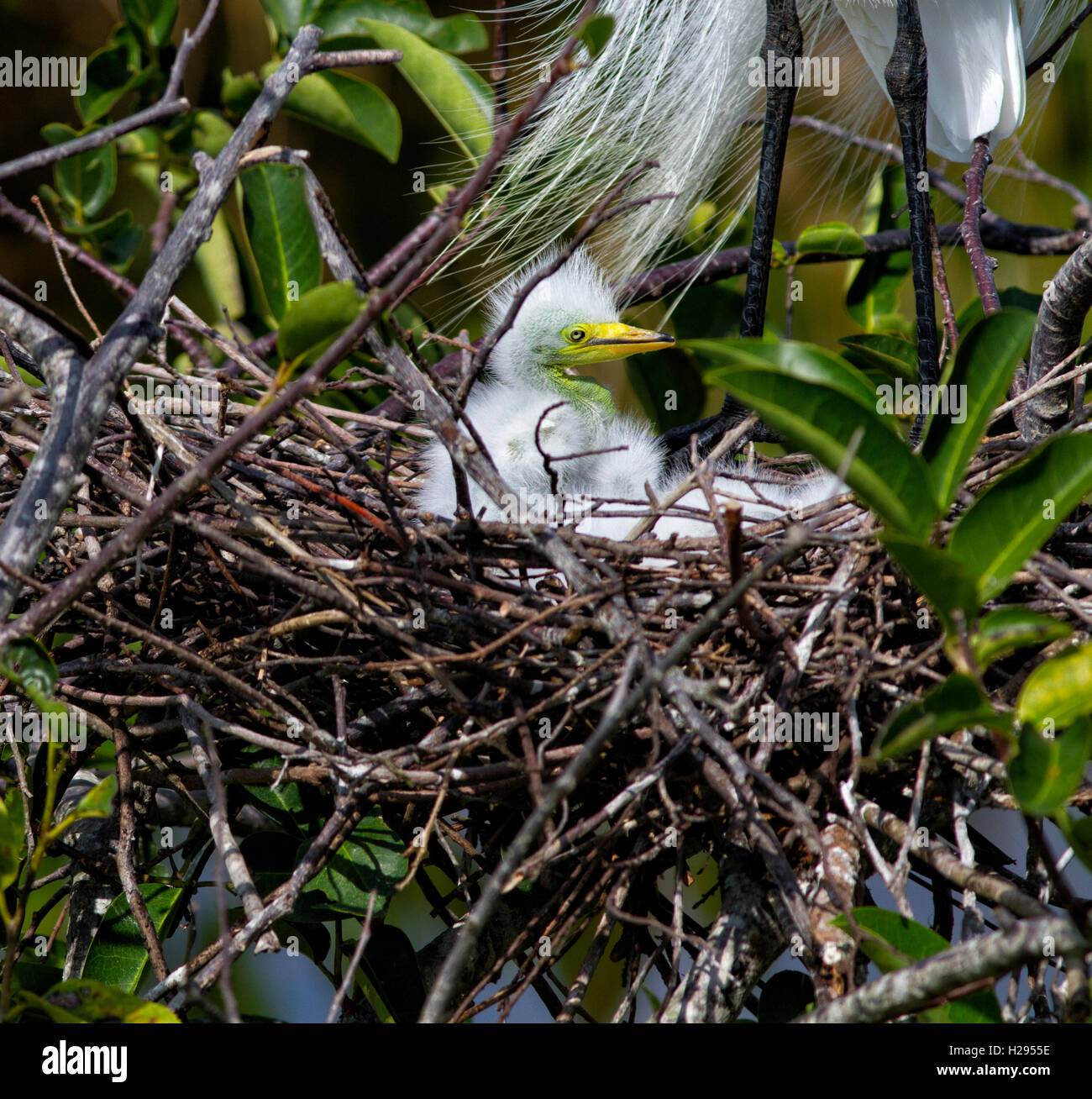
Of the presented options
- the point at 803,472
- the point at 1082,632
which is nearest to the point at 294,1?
the point at 803,472

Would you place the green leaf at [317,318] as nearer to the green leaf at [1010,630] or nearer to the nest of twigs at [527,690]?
the nest of twigs at [527,690]

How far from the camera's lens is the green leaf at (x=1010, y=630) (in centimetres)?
63

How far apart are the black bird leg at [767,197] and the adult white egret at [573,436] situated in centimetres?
12

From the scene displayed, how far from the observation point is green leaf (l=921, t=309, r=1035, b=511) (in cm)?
71

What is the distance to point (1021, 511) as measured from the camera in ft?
2.29

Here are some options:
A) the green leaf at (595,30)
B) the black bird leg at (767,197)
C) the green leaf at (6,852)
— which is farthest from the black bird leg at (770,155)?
the green leaf at (6,852)

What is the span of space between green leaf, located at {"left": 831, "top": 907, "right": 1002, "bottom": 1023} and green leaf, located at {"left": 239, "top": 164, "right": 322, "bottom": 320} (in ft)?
3.89

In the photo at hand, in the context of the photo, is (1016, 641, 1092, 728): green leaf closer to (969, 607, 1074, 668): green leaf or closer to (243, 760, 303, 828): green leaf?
(969, 607, 1074, 668): green leaf

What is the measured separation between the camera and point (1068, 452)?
0.69 meters

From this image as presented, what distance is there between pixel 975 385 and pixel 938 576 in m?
0.16

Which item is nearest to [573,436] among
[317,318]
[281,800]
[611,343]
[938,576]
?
[611,343]

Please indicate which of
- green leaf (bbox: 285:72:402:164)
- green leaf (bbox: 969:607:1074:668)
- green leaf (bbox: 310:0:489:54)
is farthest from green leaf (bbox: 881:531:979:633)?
green leaf (bbox: 310:0:489:54)

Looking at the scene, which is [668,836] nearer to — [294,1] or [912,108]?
[912,108]

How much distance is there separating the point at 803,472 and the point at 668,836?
0.84m
